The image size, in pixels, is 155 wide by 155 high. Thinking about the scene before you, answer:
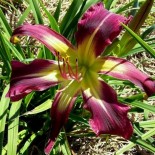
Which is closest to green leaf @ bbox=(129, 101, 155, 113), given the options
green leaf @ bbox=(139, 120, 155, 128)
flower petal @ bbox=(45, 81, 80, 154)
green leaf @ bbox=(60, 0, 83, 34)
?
green leaf @ bbox=(139, 120, 155, 128)

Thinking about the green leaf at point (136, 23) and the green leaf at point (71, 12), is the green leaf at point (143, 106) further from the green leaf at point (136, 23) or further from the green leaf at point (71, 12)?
the green leaf at point (71, 12)

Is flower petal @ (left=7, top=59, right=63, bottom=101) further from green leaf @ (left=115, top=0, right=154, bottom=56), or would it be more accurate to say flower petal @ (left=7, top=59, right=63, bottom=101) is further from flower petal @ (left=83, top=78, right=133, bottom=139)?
green leaf @ (left=115, top=0, right=154, bottom=56)

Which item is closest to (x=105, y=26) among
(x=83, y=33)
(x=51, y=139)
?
(x=83, y=33)

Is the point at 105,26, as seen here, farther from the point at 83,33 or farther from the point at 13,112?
the point at 13,112

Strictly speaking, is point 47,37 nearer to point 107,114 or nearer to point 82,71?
point 82,71

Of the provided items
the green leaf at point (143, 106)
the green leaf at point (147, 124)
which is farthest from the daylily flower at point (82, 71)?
the green leaf at point (147, 124)

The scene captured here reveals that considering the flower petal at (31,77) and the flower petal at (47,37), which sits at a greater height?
the flower petal at (47,37)
